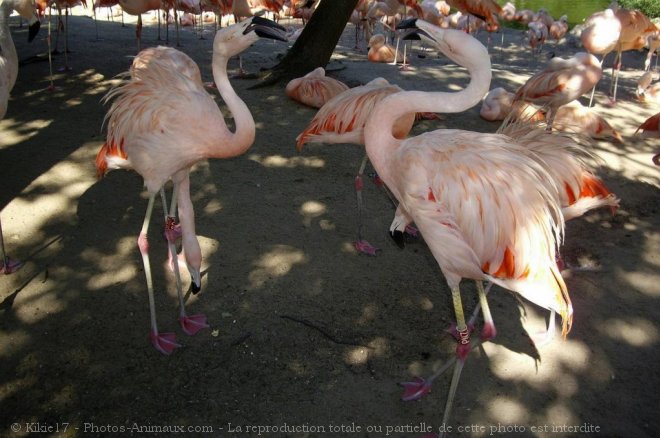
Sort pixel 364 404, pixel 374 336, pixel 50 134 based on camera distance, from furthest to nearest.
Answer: pixel 50 134
pixel 374 336
pixel 364 404

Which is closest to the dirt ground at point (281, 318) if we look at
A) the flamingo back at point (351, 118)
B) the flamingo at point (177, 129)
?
the flamingo at point (177, 129)

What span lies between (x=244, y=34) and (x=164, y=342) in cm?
197

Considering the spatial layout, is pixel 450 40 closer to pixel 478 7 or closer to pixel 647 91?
pixel 647 91

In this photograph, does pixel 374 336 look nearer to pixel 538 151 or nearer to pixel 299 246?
pixel 299 246

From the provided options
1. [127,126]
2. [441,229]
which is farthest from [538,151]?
[127,126]

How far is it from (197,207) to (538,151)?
2901 millimetres

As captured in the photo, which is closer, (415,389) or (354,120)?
(415,389)

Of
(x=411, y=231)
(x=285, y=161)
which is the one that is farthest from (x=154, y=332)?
(x=285, y=161)

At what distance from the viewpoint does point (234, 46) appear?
10.4 feet

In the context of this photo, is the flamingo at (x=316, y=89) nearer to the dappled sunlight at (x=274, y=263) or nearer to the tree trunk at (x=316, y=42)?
the tree trunk at (x=316, y=42)

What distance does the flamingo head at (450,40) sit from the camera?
8.58 feet

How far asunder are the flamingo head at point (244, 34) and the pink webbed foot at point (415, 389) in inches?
86.0

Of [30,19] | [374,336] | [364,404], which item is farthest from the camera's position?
[30,19]

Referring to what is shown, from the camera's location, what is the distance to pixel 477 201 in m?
2.56
